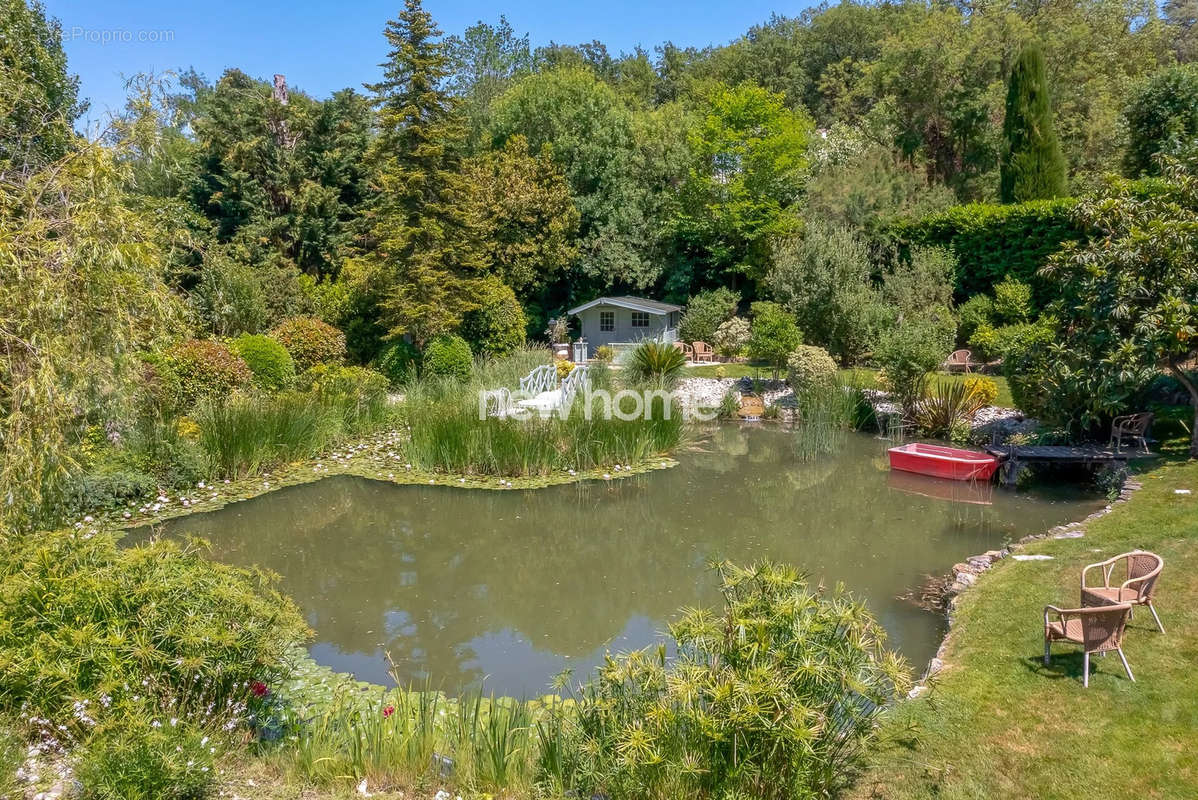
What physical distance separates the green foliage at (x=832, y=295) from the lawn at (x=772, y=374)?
992mm

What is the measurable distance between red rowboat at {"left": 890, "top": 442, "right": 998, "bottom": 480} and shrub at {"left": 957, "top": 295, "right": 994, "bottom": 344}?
25.6 feet

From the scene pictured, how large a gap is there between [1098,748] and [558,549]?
5641 millimetres

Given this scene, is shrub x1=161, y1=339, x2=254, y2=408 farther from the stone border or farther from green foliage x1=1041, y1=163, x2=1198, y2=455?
green foliage x1=1041, y1=163, x2=1198, y2=455

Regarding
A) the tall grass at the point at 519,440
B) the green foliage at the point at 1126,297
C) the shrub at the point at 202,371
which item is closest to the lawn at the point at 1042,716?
the green foliage at the point at 1126,297

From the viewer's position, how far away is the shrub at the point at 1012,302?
17406 millimetres

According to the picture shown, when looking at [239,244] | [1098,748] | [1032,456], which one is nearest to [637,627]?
[1098,748]

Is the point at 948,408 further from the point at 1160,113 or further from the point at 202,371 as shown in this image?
the point at 202,371

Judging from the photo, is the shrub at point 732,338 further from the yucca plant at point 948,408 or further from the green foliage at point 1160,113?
the green foliage at point 1160,113

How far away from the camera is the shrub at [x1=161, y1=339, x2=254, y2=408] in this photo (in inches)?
527

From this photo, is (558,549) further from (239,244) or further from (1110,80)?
(1110,80)

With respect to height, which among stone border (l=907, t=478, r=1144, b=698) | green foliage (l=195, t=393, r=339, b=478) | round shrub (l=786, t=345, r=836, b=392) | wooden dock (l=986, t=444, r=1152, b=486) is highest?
round shrub (l=786, t=345, r=836, b=392)

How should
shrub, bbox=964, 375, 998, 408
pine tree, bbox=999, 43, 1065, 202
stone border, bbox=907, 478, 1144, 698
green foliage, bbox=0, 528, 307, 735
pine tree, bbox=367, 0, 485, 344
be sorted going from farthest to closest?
pine tree, bbox=999, 43, 1065, 202, pine tree, bbox=367, 0, 485, 344, shrub, bbox=964, 375, 998, 408, stone border, bbox=907, 478, 1144, 698, green foliage, bbox=0, 528, 307, 735

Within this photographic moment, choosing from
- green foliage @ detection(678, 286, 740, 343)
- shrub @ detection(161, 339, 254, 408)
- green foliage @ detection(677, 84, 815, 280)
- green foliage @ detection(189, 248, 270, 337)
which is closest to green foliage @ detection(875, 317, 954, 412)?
green foliage @ detection(678, 286, 740, 343)

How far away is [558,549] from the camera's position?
8648mm
